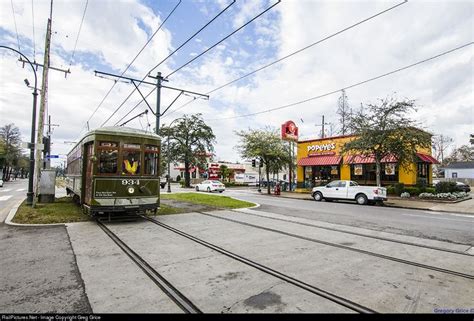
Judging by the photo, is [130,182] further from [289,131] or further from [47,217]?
[289,131]

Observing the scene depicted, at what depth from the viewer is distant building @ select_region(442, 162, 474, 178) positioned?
2224 inches

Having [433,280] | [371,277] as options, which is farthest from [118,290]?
[433,280]

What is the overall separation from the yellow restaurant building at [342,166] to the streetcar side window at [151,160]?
16.7m

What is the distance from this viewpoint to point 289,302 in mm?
3729

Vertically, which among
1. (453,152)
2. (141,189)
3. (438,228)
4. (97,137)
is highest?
(453,152)

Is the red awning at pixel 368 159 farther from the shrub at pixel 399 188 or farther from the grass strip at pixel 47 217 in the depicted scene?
the grass strip at pixel 47 217

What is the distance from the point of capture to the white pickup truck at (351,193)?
18.6 m

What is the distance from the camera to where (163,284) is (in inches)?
172

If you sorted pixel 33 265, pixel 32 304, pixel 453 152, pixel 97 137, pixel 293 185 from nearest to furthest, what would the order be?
1. pixel 32 304
2. pixel 33 265
3. pixel 97 137
4. pixel 293 185
5. pixel 453 152

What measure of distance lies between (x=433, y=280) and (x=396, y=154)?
1778 cm

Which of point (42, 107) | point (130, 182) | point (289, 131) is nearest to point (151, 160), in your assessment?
point (130, 182)

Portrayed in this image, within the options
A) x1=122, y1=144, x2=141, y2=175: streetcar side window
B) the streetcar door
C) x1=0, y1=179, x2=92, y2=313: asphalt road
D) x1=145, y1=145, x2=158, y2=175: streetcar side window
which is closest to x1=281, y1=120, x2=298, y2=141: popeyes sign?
x1=145, y1=145, x2=158, y2=175: streetcar side window

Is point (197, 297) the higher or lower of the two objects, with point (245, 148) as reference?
lower

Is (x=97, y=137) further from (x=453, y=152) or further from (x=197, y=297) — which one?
(x=453, y=152)
